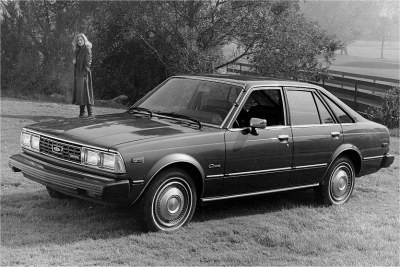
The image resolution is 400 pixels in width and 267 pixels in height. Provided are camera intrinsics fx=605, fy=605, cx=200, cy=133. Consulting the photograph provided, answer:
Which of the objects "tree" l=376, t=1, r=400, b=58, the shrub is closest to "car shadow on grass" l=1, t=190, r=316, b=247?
the shrub

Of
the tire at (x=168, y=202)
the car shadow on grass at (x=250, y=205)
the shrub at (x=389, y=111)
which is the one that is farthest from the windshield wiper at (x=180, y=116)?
the shrub at (x=389, y=111)

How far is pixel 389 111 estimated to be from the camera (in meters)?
22.1

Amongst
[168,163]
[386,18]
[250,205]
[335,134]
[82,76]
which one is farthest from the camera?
[386,18]

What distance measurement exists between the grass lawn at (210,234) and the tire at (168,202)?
5.0 inches

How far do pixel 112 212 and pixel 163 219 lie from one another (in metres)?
0.84

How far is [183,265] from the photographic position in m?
5.36

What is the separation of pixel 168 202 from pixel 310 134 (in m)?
2.26

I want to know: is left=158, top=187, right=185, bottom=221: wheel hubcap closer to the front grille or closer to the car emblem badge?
the front grille

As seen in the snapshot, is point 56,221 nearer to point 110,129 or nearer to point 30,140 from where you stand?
point 30,140

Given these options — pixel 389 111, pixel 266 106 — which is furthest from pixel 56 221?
pixel 389 111

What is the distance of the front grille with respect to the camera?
20.0 feet

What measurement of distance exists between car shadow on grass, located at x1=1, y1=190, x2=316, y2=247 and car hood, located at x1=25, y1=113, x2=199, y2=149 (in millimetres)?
904

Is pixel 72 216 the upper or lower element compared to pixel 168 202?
lower

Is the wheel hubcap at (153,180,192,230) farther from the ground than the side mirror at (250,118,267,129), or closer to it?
closer to it
